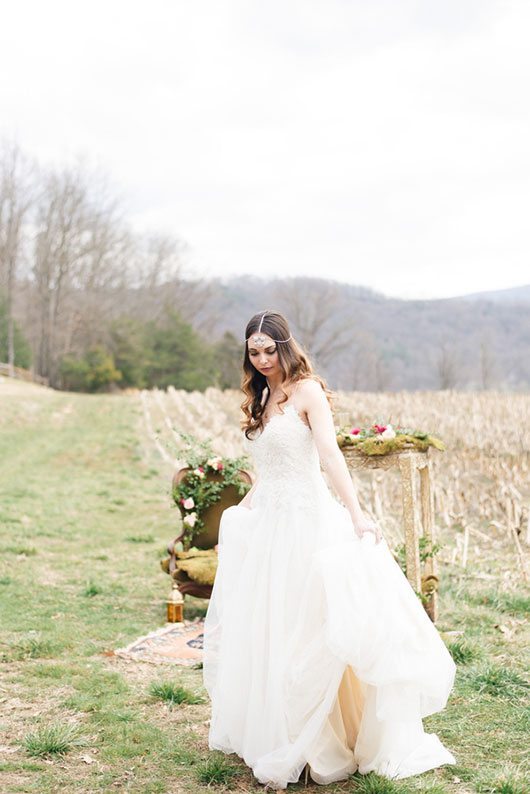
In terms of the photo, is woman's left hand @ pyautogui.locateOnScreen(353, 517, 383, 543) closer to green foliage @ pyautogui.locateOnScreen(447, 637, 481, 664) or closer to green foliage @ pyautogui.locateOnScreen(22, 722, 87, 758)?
green foliage @ pyautogui.locateOnScreen(22, 722, 87, 758)

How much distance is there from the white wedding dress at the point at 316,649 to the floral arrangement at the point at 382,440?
7.12ft

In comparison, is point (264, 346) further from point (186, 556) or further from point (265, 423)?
point (186, 556)

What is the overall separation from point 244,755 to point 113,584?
4.41m

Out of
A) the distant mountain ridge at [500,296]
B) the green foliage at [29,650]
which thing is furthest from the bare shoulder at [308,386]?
the distant mountain ridge at [500,296]

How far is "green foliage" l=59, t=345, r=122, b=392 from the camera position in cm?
5066

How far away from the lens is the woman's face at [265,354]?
3971 mm

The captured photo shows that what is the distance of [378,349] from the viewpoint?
244 feet

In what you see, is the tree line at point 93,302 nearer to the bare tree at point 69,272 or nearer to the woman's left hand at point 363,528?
the bare tree at point 69,272

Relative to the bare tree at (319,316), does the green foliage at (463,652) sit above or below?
below

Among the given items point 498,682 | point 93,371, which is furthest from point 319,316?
point 498,682

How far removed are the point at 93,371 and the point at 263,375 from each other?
158 ft

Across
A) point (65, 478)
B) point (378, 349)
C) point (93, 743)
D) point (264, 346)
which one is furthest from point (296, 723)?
point (378, 349)

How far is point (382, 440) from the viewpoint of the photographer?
19.9ft

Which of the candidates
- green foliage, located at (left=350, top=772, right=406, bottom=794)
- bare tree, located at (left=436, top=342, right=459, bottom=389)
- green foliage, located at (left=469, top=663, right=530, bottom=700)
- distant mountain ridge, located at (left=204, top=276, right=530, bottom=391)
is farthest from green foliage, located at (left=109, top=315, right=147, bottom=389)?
green foliage, located at (left=350, top=772, right=406, bottom=794)
